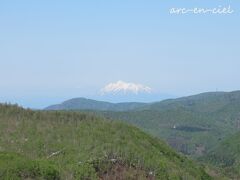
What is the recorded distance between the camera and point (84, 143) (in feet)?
112

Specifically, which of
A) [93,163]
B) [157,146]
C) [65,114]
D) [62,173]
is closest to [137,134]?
[157,146]

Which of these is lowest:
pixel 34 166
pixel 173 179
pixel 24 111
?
pixel 173 179

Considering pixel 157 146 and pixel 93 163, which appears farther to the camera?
pixel 157 146

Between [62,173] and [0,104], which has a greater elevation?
[0,104]

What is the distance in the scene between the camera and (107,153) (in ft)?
104

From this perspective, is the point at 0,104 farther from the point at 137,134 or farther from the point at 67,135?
the point at 137,134

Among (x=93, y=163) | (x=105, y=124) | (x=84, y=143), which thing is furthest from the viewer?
(x=105, y=124)

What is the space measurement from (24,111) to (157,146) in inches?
470

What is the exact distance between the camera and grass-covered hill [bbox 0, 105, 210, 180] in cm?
2338

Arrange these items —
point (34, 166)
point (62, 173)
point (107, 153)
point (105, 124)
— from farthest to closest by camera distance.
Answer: point (105, 124), point (107, 153), point (62, 173), point (34, 166)

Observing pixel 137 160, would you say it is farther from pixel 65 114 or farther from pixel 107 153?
pixel 65 114

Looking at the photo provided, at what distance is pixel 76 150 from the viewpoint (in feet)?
106

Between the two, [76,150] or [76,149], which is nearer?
[76,150]

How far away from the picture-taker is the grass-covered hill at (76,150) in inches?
921
